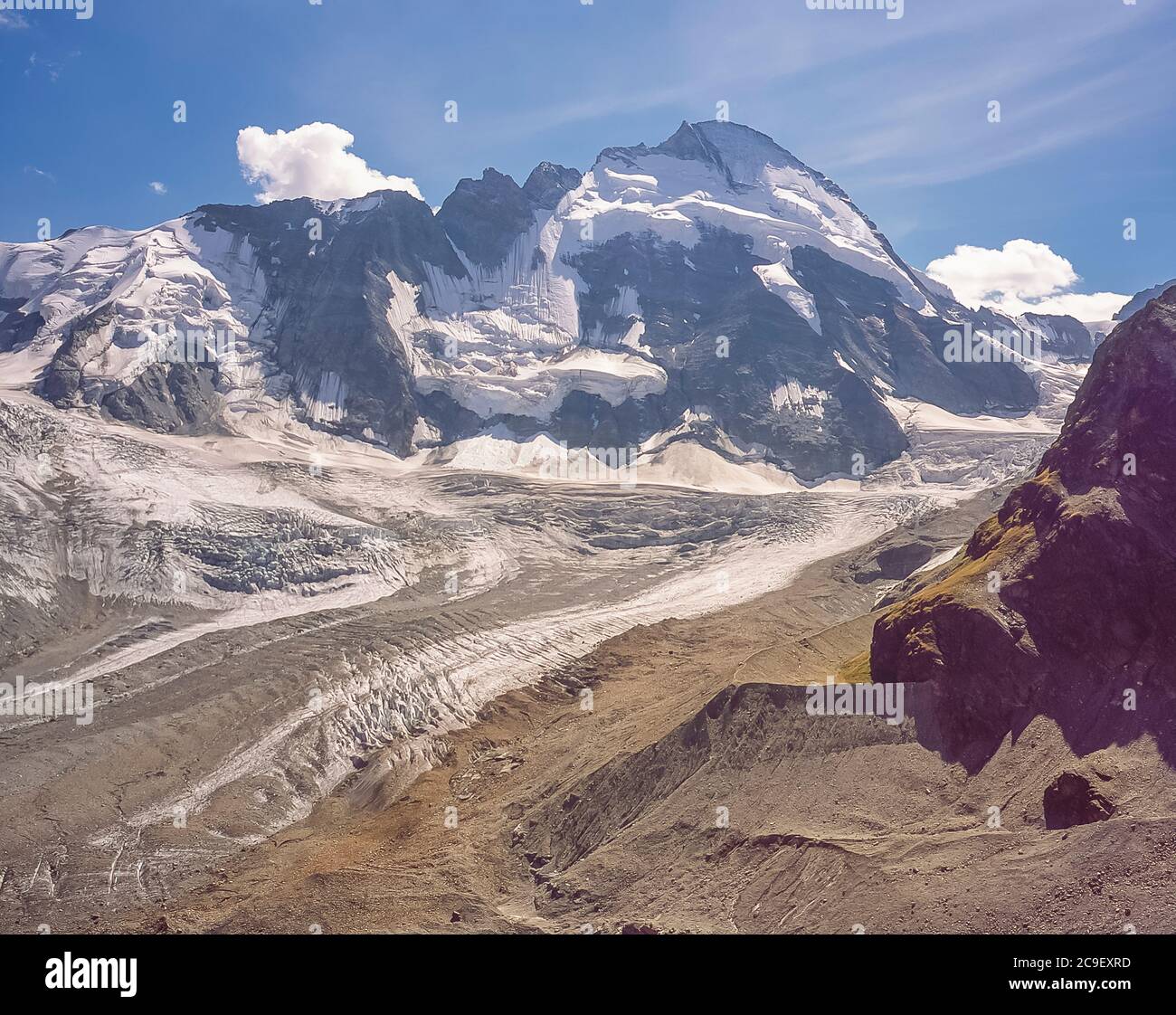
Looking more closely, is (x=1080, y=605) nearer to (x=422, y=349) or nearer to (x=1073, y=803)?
(x=1073, y=803)

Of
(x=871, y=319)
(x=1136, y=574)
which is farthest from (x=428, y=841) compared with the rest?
(x=871, y=319)

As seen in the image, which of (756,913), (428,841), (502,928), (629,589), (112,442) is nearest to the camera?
(756,913)

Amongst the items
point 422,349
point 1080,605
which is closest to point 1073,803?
point 1080,605

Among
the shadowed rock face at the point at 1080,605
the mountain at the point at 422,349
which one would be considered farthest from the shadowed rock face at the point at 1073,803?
the mountain at the point at 422,349

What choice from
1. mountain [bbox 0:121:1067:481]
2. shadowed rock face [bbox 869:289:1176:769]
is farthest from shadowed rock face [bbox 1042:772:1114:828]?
mountain [bbox 0:121:1067:481]
